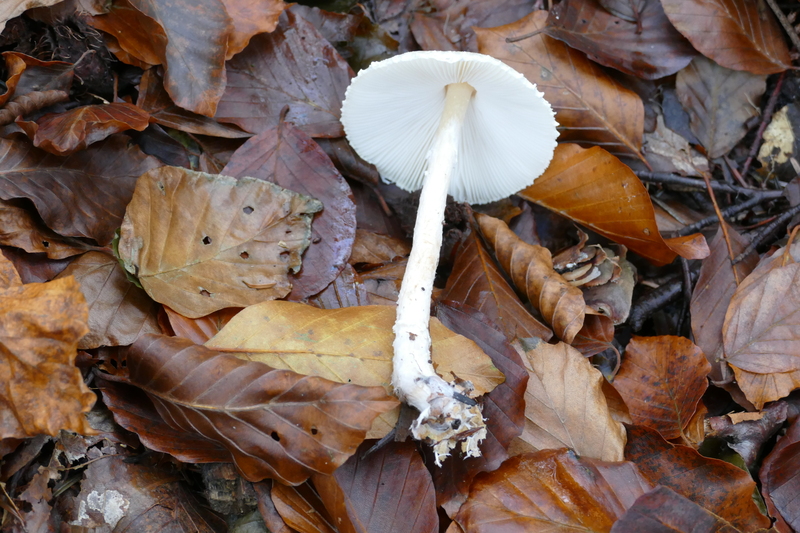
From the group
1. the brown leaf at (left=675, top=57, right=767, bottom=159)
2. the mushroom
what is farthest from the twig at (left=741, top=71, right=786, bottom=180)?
the mushroom

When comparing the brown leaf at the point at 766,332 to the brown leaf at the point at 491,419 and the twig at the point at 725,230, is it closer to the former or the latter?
the twig at the point at 725,230

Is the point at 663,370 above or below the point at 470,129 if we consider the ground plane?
below

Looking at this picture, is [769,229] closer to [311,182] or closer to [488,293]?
[488,293]

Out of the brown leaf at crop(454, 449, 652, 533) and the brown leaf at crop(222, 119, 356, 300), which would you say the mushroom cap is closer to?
the brown leaf at crop(222, 119, 356, 300)

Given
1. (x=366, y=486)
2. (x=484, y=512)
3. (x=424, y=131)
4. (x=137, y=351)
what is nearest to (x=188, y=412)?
(x=137, y=351)

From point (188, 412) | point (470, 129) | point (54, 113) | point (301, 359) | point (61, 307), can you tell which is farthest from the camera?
point (470, 129)

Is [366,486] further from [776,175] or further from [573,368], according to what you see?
[776,175]
